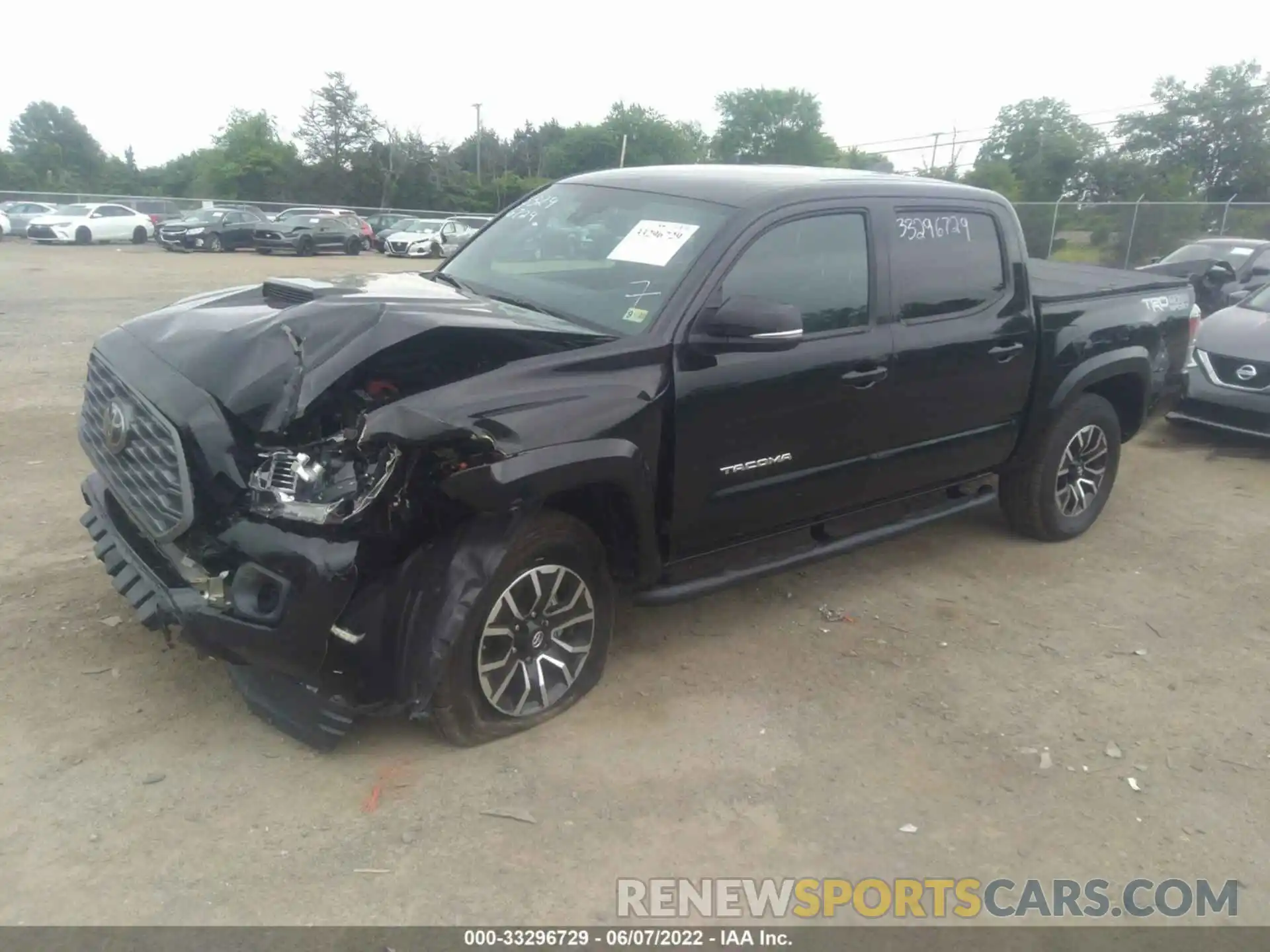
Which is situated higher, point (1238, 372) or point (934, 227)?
point (934, 227)

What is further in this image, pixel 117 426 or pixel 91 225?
pixel 91 225

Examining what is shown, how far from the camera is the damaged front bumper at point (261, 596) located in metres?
3.05

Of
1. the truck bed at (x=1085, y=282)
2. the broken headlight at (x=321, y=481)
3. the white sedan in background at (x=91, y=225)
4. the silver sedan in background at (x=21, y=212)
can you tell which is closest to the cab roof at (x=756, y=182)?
the truck bed at (x=1085, y=282)

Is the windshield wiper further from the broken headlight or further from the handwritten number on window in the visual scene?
the handwritten number on window

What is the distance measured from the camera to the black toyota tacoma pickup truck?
313 cm

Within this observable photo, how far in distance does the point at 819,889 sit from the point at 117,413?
9.20 ft

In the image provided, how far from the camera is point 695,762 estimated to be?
357cm

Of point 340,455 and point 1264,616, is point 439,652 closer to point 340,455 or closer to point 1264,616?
point 340,455

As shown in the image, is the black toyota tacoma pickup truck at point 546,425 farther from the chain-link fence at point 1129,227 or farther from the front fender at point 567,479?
the chain-link fence at point 1129,227

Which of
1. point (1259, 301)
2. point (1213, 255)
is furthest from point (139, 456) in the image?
point (1213, 255)

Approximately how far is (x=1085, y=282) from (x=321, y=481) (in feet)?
16.1

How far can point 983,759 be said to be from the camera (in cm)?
370

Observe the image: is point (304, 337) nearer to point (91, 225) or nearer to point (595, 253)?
point (595, 253)
